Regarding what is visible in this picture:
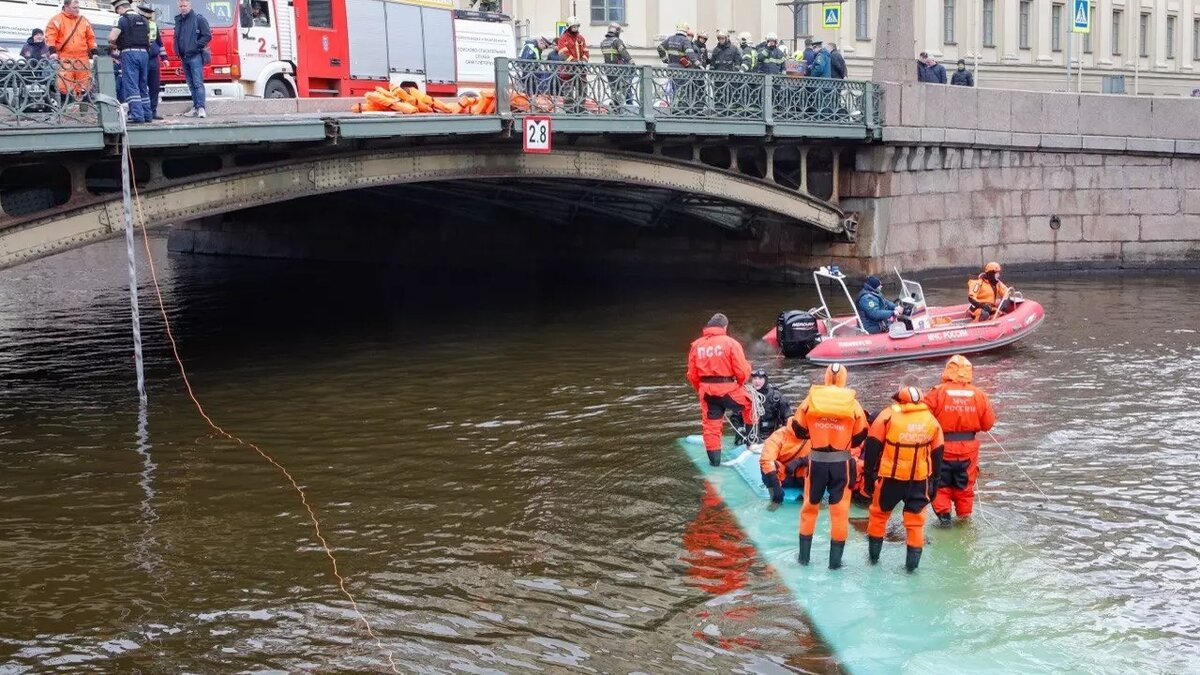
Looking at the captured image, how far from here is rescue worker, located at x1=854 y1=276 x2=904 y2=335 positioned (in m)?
21.6

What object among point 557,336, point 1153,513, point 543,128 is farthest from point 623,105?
point 1153,513

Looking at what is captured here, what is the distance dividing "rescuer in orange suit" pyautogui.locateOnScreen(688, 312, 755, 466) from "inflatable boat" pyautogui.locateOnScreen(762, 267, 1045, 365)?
649 cm

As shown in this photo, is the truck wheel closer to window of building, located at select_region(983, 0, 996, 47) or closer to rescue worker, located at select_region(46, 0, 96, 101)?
rescue worker, located at select_region(46, 0, 96, 101)

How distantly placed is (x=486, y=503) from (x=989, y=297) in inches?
447

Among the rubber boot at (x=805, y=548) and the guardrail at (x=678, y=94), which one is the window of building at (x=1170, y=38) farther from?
the rubber boot at (x=805, y=548)

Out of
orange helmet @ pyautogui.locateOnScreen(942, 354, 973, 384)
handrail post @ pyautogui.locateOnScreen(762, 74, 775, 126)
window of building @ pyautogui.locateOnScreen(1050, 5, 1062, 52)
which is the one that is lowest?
orange helmet @ pyautogui.locateOnScreen(942, 354, 973, 384)

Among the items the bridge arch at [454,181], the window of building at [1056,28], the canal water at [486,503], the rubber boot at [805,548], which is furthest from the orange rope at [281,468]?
the window of building at [1056,28]

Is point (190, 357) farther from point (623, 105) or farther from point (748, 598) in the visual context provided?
point (748, 598)

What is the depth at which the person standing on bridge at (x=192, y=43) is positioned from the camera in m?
18.7

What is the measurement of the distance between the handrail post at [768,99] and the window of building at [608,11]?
18.1 m

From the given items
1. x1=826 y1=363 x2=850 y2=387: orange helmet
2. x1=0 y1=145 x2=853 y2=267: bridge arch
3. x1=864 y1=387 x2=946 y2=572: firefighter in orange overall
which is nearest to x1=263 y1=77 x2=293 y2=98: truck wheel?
x1=0 y1=145 x2=853 y2=267: bridge arch

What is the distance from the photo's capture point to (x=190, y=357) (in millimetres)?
22500

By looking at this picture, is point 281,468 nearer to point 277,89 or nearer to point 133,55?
point 133,55

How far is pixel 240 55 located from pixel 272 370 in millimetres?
6273
